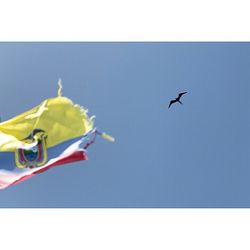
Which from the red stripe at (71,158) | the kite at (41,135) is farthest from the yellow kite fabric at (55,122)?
the red stripe at (71,158)

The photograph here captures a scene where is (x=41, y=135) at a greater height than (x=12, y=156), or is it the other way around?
(x=41, y=135)

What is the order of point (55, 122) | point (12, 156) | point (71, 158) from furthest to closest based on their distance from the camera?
point (55, 122) < point (12, 156) < point (71, 158)

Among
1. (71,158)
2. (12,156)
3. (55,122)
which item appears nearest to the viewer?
(71,158)

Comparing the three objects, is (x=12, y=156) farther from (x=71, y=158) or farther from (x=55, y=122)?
(x=71, y=158)

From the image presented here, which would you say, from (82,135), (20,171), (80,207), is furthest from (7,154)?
(80,207)

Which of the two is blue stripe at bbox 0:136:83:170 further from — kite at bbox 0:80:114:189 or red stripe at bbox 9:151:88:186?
red stripe at bbox 9:151:88:186

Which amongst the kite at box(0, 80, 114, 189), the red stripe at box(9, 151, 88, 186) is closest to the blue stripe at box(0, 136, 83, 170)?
the kite at box(0, 80, 114, 189)

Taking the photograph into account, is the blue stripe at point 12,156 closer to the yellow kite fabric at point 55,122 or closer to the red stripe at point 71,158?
the yellow kite fabric at point 55,122

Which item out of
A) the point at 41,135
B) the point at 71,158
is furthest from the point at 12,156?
the point at 71,158
